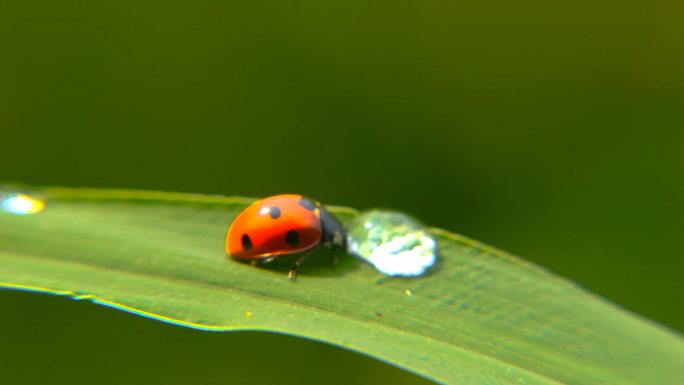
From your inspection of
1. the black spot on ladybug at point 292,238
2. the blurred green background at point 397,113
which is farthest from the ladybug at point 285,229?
the blurred green background at point 397,113

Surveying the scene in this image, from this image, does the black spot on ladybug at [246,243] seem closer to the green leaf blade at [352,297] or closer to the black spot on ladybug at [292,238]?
the green leaf blade at [352,297]

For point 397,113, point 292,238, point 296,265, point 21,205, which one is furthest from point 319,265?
point 397,113

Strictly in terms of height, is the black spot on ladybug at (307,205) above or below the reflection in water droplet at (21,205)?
below

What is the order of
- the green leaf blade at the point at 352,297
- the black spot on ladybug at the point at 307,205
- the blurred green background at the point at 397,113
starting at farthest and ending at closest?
the blurred green background at the point at 397,113 < the black spot on ladybug at the point at 307,205 < the green leaf blade at the point at 352,297

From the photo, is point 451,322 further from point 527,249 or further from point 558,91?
point 558,91

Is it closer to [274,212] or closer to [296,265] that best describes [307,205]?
[274,212]

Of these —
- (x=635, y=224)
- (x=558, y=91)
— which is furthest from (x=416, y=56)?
(x=635, y=224)

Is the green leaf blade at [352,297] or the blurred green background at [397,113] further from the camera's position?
the blurred green background at [397,113]
